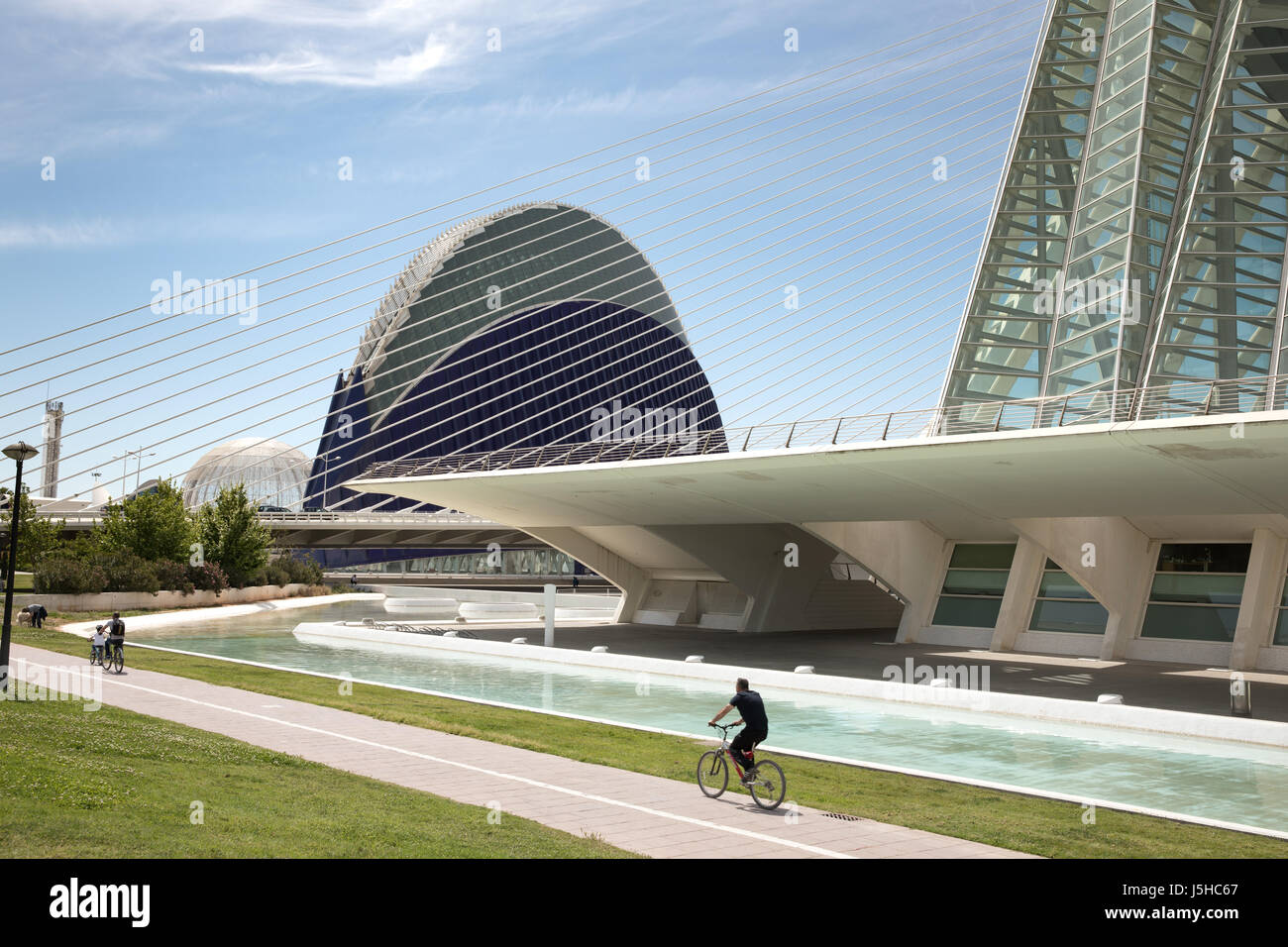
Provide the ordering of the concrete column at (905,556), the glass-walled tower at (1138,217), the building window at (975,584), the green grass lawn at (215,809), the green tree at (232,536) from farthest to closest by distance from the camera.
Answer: the green tree at (232,536) → the building window at (975,584) → the concrete column at (905,556) → the glass-walled tower at (1138,217) → the green grass lawn at (215,809)

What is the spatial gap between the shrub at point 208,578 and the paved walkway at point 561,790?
3225cm

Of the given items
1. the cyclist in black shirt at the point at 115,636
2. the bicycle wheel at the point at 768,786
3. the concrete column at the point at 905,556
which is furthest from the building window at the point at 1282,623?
the cyclist in black shirt at the point at 115,636

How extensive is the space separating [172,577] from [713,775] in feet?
131

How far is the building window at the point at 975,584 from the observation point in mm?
31922

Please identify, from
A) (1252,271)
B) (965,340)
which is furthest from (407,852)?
(965,340)

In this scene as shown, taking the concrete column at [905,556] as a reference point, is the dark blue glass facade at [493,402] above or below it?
above

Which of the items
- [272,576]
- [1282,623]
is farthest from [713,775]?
[272,576]

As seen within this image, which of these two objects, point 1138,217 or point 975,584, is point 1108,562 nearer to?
point 975,584

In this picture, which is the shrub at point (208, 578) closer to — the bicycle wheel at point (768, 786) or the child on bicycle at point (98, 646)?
the child on bicycle at point (98, 646)

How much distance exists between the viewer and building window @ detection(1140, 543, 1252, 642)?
87.8 ft

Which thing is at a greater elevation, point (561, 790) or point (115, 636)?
point (115, 636)

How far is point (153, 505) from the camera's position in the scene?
154 ft

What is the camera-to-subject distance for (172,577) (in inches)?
1766
